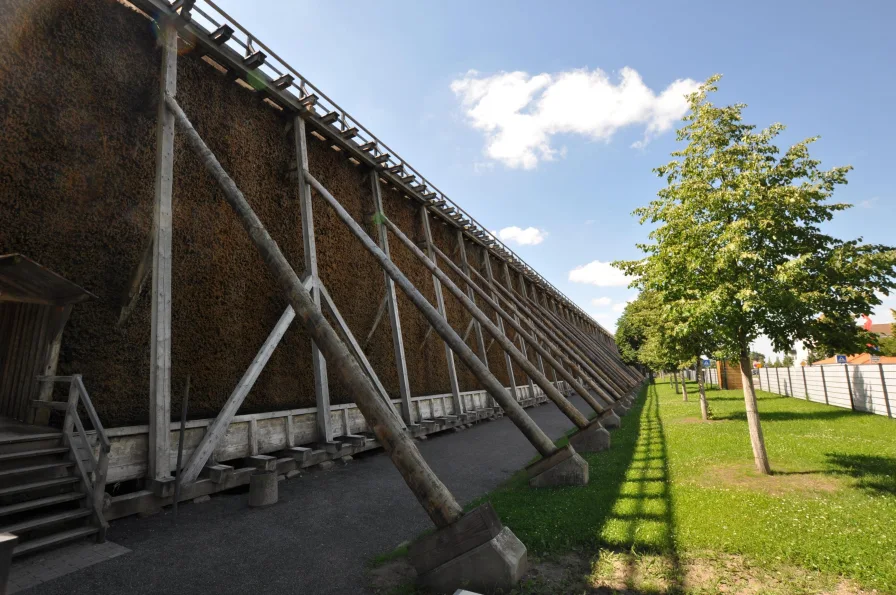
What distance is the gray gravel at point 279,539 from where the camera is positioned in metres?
3.77

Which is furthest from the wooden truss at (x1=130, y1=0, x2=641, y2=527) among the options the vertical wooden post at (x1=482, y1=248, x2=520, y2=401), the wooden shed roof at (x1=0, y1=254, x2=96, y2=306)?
the vertical wooden post at (x1=482, y1=248, x2=520, y2=401)

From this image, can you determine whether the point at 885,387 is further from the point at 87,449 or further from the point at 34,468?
the point at 34,468

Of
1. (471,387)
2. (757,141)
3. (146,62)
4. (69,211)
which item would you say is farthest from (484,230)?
(69,211)

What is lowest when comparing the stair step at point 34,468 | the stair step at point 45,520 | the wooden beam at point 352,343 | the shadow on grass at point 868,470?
the shadow on grass at point 868,470

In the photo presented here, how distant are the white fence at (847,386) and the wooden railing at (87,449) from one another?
2051 cm

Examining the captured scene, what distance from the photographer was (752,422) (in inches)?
292

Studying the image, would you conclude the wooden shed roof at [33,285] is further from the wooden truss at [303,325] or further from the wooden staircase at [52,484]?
the wooden staircase at [52,484]

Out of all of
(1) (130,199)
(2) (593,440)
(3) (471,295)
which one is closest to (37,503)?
(1) (130,199)

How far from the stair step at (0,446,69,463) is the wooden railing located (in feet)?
0.33

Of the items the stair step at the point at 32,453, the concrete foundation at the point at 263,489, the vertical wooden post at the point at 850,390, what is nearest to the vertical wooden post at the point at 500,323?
the vertical wooden post at the point at 850,390

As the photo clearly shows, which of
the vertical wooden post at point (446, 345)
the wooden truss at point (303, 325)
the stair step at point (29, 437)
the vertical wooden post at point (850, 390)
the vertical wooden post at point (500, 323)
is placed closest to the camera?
the wooden truss at point (303, 325)

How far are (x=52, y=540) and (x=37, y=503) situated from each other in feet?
1.32

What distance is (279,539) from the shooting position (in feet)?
15.7

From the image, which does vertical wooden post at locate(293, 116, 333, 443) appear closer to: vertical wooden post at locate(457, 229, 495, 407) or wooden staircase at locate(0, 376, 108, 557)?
wooden staircase at locate(0, 376, 108, 557)
